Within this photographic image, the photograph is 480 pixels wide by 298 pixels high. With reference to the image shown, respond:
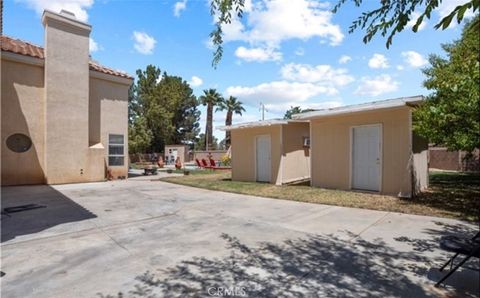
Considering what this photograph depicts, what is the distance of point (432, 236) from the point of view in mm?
5230

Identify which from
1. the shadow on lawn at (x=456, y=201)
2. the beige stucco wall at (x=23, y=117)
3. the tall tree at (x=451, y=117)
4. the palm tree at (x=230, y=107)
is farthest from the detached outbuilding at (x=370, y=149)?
the palm tree at (x=230, y=107)

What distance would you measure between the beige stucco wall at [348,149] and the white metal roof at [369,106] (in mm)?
424

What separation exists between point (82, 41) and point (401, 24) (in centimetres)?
1453

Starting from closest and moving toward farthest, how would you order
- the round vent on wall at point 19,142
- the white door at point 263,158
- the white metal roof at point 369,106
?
1. the white metal roof at point 369,106
2. the round vent on wall at point 19,142
3. the white door at point 263,158

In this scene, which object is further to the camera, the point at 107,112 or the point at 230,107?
the point at 230,107

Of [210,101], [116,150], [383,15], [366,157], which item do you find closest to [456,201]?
[366,157]

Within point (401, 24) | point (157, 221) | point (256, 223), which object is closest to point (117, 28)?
point (157, 221)

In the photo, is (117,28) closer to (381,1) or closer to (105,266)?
(105,266)

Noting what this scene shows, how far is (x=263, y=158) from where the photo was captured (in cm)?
1408

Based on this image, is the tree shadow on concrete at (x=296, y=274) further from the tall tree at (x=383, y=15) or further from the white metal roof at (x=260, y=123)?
the white metal roof at (x=260, y=123)

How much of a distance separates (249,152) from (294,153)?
215 centimetres

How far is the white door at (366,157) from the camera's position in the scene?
387 inches

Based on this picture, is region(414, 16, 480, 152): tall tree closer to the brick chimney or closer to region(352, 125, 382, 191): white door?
region(352, 125, 382, 191): white door

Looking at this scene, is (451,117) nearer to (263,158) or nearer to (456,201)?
(456,201)
